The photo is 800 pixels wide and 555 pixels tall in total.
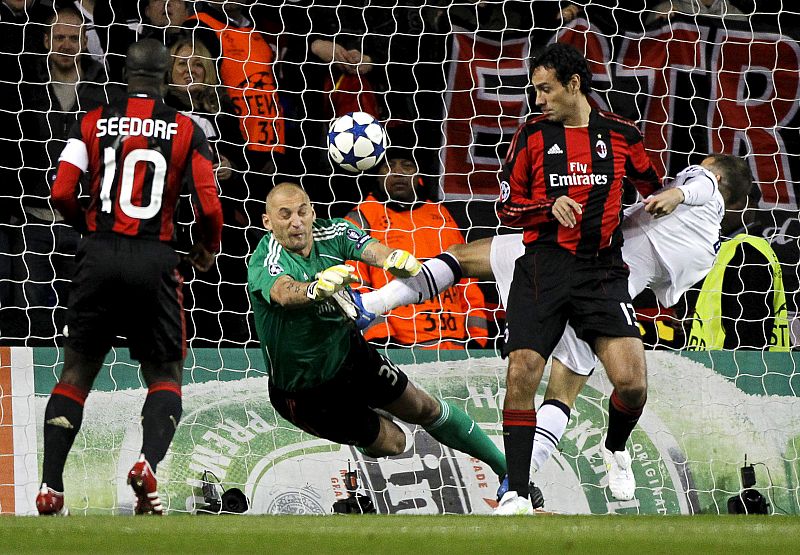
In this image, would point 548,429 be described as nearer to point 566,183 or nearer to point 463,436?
point 463,436

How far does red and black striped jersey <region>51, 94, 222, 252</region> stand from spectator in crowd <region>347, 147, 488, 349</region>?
159 centimetres

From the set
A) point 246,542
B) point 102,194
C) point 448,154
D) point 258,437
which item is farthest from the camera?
point 448,154

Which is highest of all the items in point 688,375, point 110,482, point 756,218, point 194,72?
point 194,72

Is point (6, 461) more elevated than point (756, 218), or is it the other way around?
point (756, 218)

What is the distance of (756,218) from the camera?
6828 millimetres

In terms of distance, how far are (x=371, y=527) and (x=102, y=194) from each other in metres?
1.86

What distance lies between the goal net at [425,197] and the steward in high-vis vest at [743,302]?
0.07 ft

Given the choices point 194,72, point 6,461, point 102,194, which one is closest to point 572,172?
point 102,194

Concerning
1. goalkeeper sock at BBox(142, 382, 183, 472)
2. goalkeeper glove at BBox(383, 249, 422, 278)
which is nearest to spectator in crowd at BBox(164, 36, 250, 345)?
goalkeeper sock at BBox(142, 382, 183, 472)

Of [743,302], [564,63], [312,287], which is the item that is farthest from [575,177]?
[743,302]

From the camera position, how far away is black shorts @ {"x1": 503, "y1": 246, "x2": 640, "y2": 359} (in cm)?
482

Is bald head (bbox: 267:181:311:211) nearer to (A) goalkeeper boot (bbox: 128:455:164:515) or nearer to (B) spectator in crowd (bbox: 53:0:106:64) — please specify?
(A) goalkeeper boot (bbox: 128:455:164:515)

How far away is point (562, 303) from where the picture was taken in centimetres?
485

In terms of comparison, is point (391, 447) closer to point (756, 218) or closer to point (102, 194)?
point (102, 194)
